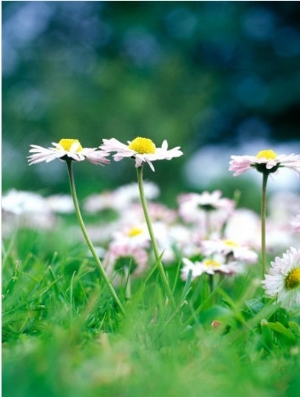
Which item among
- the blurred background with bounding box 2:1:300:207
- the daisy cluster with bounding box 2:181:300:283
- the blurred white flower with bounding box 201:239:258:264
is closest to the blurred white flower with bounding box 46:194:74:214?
the daisy cluster with bounding box 2:181:300:283

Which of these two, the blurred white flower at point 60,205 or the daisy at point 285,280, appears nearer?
the daisy at point 285,280

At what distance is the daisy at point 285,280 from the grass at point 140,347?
0.05ft

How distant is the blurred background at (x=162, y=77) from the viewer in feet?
16.2

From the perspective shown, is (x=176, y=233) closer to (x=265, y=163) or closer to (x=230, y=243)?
(x=230, y=243)

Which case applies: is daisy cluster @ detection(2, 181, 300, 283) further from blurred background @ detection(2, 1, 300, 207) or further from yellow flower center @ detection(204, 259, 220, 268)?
A: blurred background @ detection(2, 1, 300, 207)

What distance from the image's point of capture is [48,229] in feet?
6.13

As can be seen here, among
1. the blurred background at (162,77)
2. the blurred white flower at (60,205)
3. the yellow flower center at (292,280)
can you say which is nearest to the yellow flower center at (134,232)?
the blurred white flower at (60,205)

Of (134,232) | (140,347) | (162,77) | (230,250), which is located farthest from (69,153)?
(162,77)

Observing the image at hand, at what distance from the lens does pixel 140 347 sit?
0.72 meters

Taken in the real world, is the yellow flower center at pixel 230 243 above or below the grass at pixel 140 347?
above

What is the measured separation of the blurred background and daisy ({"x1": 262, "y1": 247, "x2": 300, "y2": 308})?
3556mm

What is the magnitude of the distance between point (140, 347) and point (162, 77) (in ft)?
16.2

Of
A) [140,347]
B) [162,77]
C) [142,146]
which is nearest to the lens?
[140,347]

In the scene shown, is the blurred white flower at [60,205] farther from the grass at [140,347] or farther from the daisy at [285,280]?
the daisy at [285,280]
